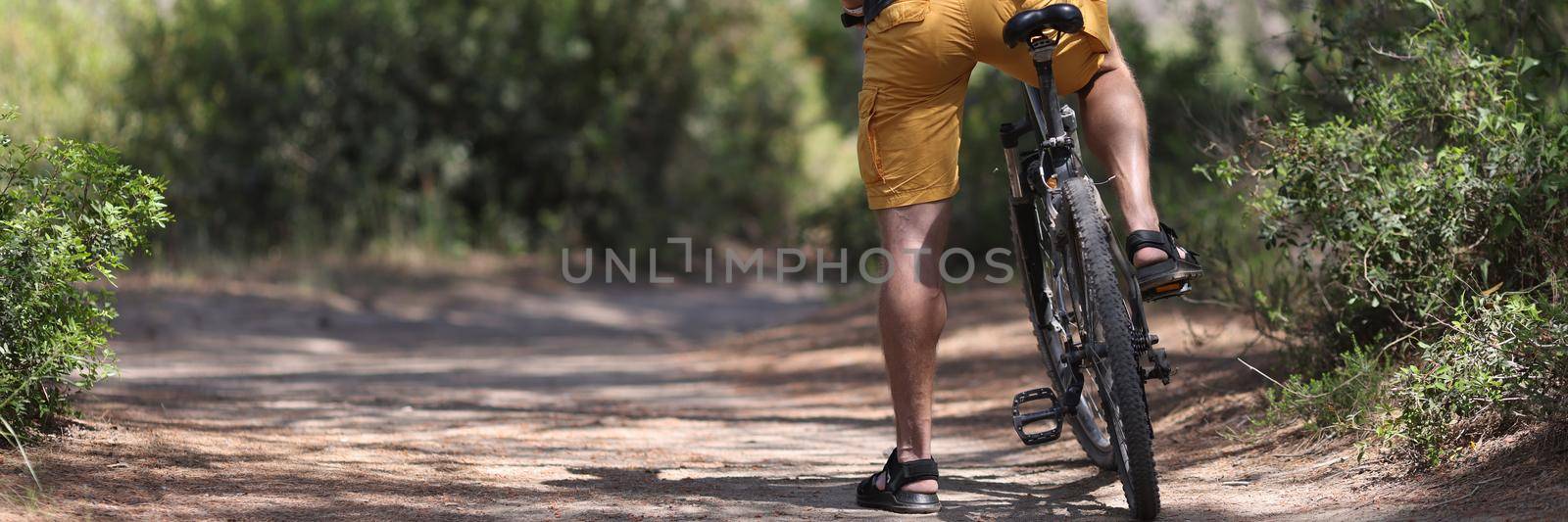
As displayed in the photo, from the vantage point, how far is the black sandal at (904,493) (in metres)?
3.62

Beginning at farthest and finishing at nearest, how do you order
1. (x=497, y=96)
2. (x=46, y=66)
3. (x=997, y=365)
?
(x=497, y=96) → (x=46, y=66) → (x=997, y=365)

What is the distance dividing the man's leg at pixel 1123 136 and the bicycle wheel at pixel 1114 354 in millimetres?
72

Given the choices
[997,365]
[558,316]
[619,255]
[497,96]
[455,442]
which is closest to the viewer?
[455,442]

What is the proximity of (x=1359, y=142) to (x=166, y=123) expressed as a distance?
463 inches

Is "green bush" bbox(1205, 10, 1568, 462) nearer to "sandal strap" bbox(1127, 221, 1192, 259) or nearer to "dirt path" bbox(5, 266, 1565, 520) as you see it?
"dirt path" bbox(5, 266, 1565, 520)

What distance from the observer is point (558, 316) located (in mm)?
12406

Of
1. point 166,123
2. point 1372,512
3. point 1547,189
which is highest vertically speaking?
point 166,123

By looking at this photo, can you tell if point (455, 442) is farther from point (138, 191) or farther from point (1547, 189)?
point (1547, 189)

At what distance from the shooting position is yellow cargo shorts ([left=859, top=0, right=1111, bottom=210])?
349 cm

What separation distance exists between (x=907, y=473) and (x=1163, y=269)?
2.77 ft

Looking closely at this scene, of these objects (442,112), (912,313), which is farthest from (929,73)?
(442,112)

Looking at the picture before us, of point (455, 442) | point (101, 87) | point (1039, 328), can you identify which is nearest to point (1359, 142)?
point (1039, 328)

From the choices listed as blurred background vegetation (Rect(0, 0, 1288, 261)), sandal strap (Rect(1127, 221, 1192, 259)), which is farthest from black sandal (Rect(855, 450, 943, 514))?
blurred background vegetation (Rect(0, 0, 1288, 261))

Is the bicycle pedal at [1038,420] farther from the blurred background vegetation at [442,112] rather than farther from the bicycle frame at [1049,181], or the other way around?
the blurred background vegetation at [442,112]
